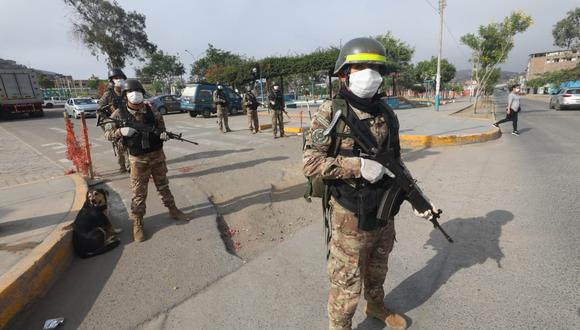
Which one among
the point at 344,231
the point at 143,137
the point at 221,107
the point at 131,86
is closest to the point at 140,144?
the point at 143,137

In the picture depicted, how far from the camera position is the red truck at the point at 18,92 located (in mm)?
19172

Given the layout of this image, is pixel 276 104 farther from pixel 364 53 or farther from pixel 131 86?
pixel 364 53

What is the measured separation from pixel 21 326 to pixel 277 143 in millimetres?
7449

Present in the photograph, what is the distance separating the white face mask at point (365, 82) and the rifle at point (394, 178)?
0.58ft

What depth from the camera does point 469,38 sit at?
17.7 m

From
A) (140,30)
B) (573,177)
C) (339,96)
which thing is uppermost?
(140,30)

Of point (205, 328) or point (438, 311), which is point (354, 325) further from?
point (205, 328)

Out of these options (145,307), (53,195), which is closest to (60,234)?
(145,307)

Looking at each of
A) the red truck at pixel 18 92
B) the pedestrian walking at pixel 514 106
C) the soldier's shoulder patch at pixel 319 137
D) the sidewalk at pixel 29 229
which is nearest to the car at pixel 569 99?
the pedestrian walking at pixel 514 106

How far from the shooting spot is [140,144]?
12.0 ft

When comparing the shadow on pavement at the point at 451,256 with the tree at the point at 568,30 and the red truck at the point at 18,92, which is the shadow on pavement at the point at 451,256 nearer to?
the red truck at the point at 18,92

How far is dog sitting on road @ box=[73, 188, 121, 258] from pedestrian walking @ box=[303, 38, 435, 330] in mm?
2560

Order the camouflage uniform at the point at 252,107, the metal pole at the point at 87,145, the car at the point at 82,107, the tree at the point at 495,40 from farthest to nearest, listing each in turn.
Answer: the car at the point at 82,107 < the tree at the point at 495,40 < the camouflage uniform at the point at 252,107 < the metal pole at the point at 87,145

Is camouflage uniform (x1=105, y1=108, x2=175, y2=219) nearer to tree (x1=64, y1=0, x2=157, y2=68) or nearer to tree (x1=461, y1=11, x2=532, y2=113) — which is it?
tree (x1=461, y1=11, x2=532, y2=113)
